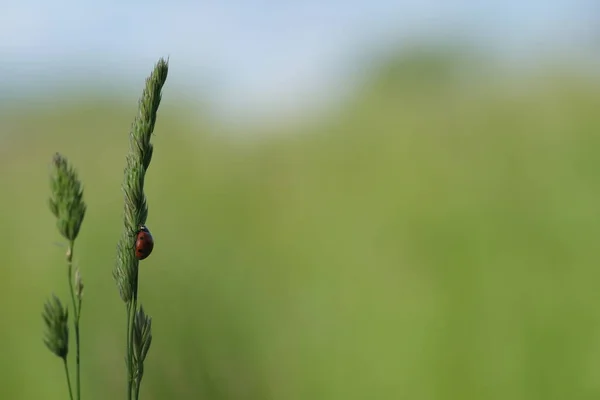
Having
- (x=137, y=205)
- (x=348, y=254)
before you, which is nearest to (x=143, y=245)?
(x=137, y=205)

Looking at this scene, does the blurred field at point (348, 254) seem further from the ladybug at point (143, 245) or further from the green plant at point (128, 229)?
the green plant at point (128, 229)

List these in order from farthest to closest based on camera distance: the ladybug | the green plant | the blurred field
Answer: the blurred field < the ladybug < the green plant

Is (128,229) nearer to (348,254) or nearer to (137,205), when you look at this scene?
(137,205)

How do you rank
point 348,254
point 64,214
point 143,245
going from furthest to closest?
1. point 348,254
2. point 143,245
3. point 64,214

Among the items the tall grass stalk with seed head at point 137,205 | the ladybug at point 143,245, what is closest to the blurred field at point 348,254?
the ladybug at point 143,245

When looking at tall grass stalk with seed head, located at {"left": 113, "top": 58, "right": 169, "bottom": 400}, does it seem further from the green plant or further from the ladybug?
the ladybug

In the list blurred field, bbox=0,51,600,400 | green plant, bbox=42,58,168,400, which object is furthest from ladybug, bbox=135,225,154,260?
blurred field, bbox=0,51,600,400

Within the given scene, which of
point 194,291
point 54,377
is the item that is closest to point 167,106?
point 194,291
